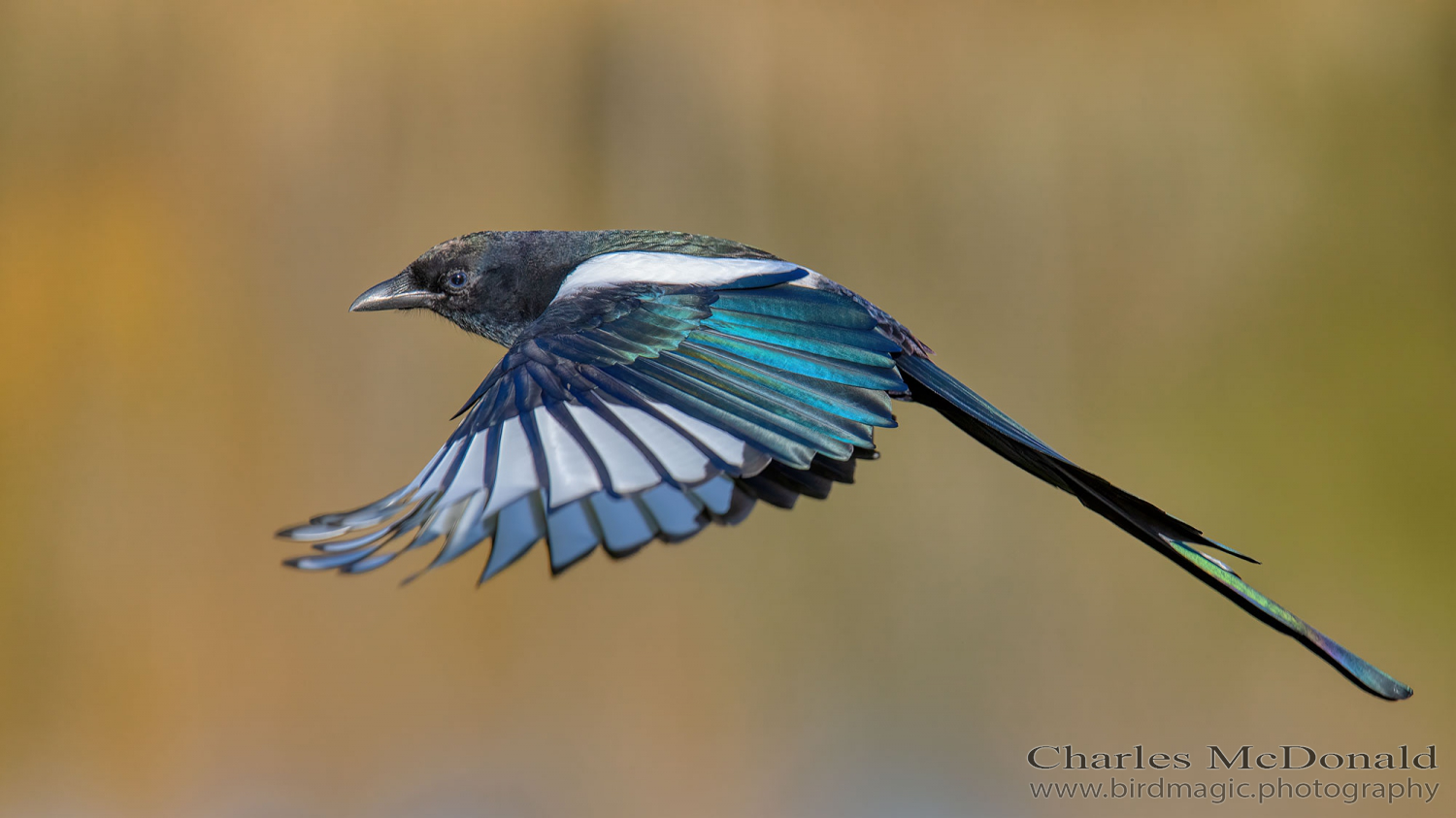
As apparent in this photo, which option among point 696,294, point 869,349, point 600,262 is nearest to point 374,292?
point 600,262

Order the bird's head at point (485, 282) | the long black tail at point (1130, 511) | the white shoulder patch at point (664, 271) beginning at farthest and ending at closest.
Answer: the bird's head at point (485, 282), the white shoulder patch at point (664, 271), the long black tail at point (1130, 511)

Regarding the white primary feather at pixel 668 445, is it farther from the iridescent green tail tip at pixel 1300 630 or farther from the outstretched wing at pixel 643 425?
the iridescent green tail tip at pixel 1300 630

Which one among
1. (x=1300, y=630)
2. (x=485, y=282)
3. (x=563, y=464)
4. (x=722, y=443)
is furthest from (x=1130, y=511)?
(x=485, y=282)

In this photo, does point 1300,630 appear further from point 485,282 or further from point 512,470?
point 485,282

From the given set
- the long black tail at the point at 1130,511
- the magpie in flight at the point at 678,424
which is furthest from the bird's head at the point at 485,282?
the long black tail at the point at 1130,511

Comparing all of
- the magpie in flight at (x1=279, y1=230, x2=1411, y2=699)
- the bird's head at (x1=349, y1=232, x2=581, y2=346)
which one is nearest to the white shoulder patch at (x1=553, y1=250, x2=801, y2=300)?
the magpie in flight at (x1=279, y1=230, x2=1411, y2=699)

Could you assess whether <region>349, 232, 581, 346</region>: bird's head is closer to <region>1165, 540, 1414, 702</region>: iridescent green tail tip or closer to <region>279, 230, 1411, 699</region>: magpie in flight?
<region>279, 230, 1411, 699</region>: magpie in flight

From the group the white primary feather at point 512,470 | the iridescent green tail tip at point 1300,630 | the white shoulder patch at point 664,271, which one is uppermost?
the white shoulder patch at point 664,271
